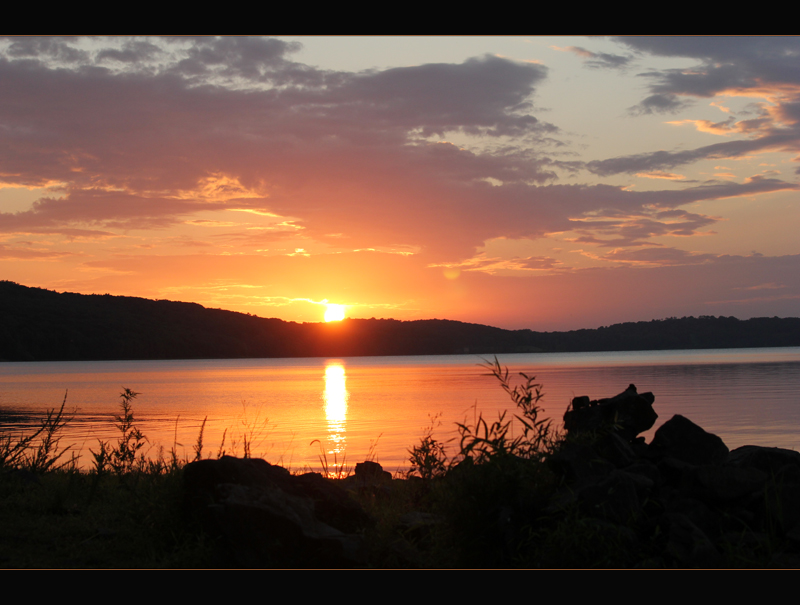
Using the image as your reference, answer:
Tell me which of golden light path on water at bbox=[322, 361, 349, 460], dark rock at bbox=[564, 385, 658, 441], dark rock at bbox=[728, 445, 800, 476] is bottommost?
golden light path on water at bbox=[322, 361, 349, 460]

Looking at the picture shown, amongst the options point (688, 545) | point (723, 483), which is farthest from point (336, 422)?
point (688, 545)

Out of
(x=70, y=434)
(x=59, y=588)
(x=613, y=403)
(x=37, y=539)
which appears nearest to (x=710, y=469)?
(x=613, y=403)

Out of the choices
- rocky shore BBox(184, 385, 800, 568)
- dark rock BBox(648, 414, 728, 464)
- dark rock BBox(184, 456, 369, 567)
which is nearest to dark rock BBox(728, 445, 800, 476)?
rocky shore BBox(184, 385, 800, 568)

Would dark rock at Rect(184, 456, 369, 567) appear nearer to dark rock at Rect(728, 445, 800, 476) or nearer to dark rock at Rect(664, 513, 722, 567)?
dark rock at Rect(664, 513, 722, 567)

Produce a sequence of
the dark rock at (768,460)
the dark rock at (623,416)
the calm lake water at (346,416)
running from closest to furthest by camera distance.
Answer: the dark rock at (768,460)
the dark rock at (623,416)
the calm lake water at (346,416)

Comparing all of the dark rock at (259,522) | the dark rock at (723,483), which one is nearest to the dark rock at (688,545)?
the dark rock at (723,483)

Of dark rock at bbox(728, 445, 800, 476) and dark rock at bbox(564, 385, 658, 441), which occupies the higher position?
dark rock at bbox(564, 385, 658, 441)

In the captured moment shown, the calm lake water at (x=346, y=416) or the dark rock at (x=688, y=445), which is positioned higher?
the dark rock at (x=688, y=445)

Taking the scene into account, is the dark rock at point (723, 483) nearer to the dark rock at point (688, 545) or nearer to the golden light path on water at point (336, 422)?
the dark rock at point (688, 545)

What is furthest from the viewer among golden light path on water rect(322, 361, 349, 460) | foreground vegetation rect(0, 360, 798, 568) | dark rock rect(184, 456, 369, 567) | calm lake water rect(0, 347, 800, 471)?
golden light path on water rect(322, 361, 349, 460)

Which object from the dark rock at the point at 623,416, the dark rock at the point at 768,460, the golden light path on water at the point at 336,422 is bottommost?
the golden light path on water at the point at 336,422

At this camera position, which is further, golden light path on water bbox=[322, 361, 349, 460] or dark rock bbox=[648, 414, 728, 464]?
golden light path on water bbox=[322, 361, 349, 460]

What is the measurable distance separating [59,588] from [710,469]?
5.87m

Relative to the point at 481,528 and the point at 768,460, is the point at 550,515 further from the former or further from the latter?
the point at 768,460
